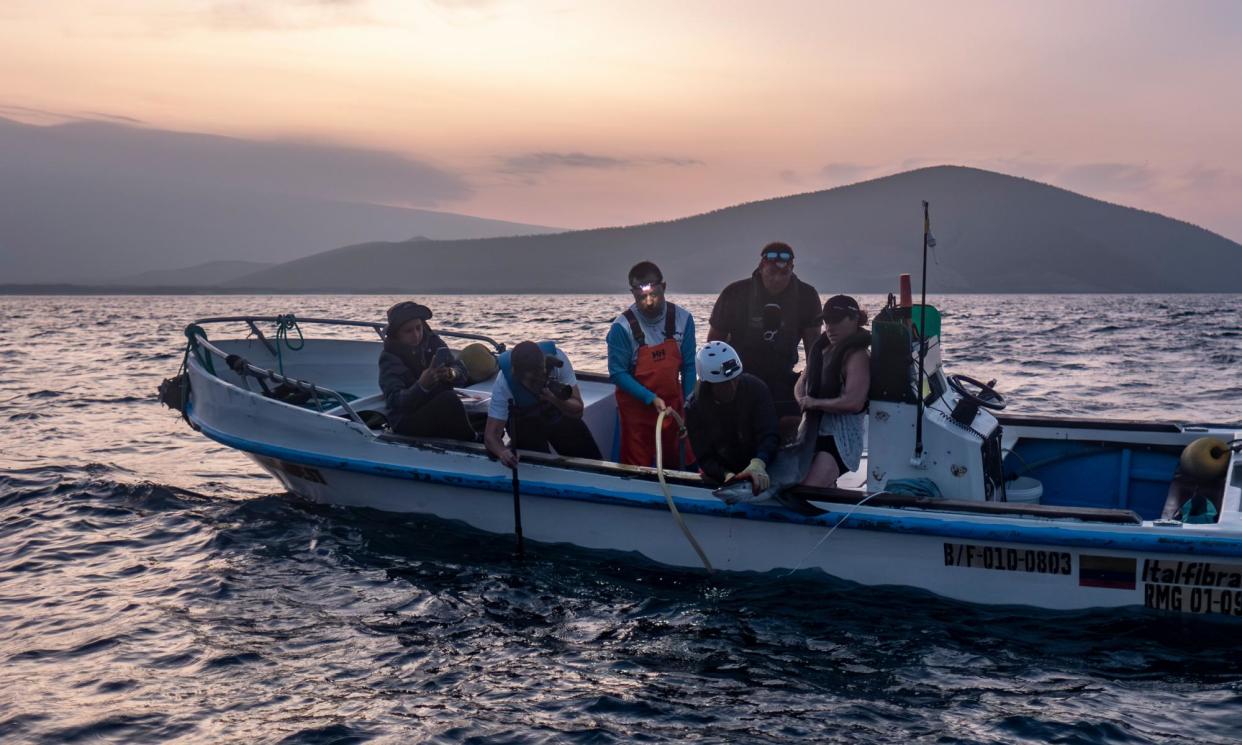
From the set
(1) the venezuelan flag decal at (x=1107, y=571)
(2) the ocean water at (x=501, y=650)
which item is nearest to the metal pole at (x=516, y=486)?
(2) the ocean water at (x=501, y=650)

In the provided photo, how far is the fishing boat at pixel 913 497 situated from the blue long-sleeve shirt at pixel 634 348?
0.64m

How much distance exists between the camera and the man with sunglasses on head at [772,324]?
820 cm

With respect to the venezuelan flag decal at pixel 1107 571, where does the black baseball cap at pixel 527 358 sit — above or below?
above

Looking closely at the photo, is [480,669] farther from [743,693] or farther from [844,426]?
[844,426]

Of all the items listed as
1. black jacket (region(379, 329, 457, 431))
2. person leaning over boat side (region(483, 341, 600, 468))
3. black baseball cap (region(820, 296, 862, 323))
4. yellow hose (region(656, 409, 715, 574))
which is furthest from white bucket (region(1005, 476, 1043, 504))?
black jacket (region(379, 329, 457, 431))

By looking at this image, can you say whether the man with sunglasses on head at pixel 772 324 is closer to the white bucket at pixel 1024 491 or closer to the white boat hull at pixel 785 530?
the white boat hull at pixel 785 530

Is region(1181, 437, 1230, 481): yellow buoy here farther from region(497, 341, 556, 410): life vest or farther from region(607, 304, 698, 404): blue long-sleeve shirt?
region(497, 341, 556, 410): life vest

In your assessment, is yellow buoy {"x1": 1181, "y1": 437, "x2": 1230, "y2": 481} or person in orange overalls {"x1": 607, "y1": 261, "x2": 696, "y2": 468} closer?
yellow buoy {"x1": 1181, "y1": 437, "x2": 1230, "y2": 481}

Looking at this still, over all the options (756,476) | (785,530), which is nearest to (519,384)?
(756,476)

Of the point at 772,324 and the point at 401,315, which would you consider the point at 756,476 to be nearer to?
the point at 772,324

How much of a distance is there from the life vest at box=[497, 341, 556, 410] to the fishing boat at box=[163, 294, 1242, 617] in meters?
0.48

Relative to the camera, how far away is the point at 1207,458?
7227 millimetres

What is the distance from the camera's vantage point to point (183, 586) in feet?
27.4

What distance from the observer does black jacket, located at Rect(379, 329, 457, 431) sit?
29.0ft
